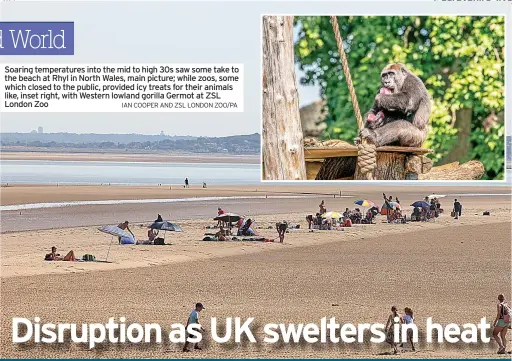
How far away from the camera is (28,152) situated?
23.0 metres

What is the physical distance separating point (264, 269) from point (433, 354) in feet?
24.9

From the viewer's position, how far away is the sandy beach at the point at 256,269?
15.1 m

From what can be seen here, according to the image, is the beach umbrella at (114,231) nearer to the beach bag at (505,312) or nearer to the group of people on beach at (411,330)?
the group of people on beach at (411,330)

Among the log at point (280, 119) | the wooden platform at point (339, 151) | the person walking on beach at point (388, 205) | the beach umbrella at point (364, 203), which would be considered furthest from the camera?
the person walking on beach at point (388, 205)

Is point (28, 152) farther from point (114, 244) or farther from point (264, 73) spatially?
point (264, 73)

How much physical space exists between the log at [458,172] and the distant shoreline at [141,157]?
9.08ft

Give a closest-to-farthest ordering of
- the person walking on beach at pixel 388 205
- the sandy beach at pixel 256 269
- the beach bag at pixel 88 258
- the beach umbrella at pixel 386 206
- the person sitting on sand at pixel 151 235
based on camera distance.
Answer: the sandy beach at pixel 256 269 < the beach bag at pixel 88 258 < the person sitting on sand at pixel 151 235 < the person walking on beach at pixel 388 205 < the beach umbrella at pixel 386 206

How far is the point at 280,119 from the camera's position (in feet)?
44.3

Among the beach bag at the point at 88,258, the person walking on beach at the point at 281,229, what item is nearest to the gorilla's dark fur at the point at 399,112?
the person walking on beach at the point at 281,229

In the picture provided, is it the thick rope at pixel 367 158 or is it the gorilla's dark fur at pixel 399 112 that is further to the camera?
the gorilla's dark fur at pixel 399 112

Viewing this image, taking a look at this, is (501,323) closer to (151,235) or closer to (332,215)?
(151,235)

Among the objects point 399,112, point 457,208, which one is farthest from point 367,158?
point 457,208

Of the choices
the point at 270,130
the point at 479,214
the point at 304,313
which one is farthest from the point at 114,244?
the point at 479,214

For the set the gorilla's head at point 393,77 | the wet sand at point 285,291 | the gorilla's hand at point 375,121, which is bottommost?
the wet sand at point 285,291
